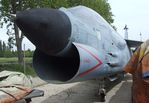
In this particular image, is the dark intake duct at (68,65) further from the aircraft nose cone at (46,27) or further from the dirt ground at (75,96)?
the dirt ground at (75,96)

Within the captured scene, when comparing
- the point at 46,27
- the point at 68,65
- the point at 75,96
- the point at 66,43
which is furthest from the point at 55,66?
the point at 75,96

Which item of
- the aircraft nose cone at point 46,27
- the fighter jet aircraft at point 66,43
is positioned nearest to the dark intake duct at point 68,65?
the fighter jet aircraft at point 66,43

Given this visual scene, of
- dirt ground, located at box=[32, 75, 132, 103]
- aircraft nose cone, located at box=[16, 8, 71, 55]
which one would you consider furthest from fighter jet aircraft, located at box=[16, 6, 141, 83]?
Answer: dirt ground, located at box=[32, 75, 132, 103]

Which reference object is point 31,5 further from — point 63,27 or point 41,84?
point 63,27

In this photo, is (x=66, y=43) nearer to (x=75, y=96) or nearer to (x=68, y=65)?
(x=68, y=65)

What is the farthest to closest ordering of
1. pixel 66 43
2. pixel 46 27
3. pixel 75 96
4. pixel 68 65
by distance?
pixel 75 96
pixel 68 65
pixel 66 43
pixel 46 27

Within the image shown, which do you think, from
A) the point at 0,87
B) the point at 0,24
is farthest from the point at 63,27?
the point at 0,24

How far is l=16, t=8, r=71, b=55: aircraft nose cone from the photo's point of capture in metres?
5.97

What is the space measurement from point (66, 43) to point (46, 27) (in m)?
0.66

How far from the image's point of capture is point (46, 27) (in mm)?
6113

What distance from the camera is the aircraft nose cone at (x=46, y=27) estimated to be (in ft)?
19.6

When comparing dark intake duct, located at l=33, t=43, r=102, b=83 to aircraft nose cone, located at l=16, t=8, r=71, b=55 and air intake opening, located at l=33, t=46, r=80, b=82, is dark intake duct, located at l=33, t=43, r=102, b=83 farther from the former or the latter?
aircraft nose cone, located at l=16, t=8, r=71, b=55

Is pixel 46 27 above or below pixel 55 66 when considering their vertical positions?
above

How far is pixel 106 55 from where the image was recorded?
857 centimetres
